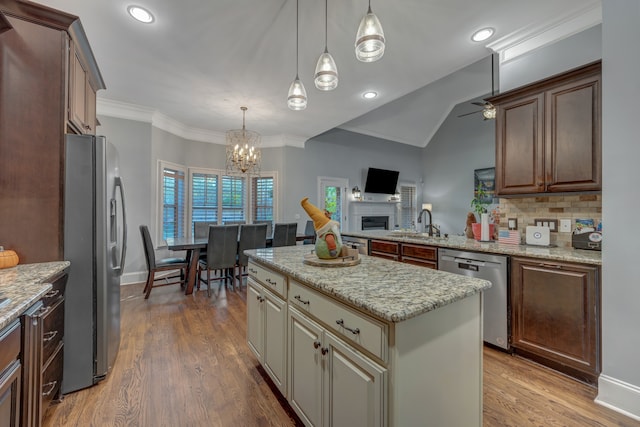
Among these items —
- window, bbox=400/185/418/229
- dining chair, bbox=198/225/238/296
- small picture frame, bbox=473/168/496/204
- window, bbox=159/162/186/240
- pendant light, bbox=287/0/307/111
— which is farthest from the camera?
window, bbox=400/185/418/229

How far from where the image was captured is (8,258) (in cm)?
165

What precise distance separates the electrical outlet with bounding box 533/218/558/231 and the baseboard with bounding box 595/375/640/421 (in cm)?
128

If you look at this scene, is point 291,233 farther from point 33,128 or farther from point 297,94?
point 33,128

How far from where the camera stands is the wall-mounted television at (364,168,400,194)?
296 inches

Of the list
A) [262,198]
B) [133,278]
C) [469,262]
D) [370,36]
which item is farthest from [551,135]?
[133,278]

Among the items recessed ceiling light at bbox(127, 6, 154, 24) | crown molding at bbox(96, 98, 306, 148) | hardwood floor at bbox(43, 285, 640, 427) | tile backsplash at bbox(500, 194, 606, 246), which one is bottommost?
hardwood floor at bbox(43, 285, 640, 427)

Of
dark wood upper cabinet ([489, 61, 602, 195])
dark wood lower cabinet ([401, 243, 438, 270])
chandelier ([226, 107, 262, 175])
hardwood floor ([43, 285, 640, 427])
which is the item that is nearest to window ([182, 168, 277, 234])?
chandelier ([226, 107, 262, 175])

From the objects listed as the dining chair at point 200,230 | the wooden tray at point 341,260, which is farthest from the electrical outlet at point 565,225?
the dining chair at point 200,230

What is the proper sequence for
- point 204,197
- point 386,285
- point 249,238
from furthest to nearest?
point 204,197 < point 249,238 < point 386,285

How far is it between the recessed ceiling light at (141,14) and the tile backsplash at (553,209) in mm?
3851

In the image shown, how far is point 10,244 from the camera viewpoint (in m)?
1.72

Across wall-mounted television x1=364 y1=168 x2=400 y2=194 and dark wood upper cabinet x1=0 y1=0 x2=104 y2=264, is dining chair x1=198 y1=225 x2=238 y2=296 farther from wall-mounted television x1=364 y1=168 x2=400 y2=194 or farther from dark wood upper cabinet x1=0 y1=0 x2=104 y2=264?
wall-mounted television x1=364 y1=168 x2=400 y2=194

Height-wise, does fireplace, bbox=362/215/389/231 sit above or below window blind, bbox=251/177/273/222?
below

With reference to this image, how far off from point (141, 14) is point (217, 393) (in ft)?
10.2
